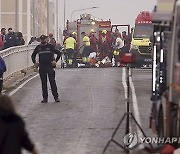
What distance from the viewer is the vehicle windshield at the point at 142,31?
3639 centimetres

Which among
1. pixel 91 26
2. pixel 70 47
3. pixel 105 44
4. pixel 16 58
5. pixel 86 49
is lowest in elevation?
pixel 86 49

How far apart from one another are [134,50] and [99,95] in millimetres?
14347

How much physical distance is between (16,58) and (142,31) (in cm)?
1001

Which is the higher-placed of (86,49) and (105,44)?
(105,44)

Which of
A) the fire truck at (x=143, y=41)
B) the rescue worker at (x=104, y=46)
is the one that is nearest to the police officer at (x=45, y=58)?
the fire truck at (x=143, y=41)

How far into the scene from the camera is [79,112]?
17.7 metres

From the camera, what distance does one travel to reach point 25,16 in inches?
4146

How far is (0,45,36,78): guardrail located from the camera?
84.3 feet

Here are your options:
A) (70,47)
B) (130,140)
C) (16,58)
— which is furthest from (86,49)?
(130,140)

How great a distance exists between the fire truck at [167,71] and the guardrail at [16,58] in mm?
12232

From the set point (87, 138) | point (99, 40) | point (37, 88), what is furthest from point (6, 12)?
point (87, 138)

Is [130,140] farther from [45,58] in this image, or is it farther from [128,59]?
[45,58]

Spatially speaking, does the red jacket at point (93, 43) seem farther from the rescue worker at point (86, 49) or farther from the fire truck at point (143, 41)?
the fire truck at point (143, 41)

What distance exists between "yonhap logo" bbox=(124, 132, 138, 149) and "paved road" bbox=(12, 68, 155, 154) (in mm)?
201
